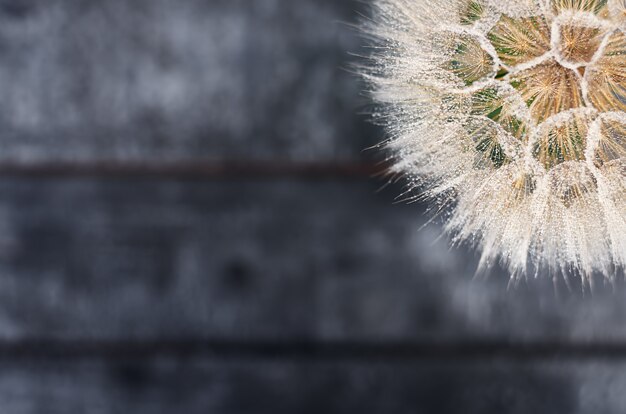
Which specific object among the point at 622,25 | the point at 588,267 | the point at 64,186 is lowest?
the point at 588,267

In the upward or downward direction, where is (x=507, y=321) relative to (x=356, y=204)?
downward

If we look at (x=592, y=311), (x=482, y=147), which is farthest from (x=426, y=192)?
(x=592, y=311)

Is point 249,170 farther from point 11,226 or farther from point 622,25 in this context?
point 622,25

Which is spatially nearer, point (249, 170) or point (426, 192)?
point (426, 192)

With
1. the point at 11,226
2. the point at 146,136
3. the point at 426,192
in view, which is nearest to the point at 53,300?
the point at 11,226

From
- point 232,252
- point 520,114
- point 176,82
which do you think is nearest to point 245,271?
point 232,252

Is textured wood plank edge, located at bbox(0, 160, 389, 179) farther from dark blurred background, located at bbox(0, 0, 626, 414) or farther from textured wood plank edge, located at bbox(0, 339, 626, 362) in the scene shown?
textured wood plank edge, located at bbox(0, 339, 626, 362)

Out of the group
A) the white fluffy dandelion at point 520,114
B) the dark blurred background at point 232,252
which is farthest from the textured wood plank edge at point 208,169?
the white fluffy dandelion at point 520,114

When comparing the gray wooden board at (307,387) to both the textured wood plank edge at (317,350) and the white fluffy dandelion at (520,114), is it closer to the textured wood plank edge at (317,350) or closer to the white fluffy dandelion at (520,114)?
the textured wood plank edge at (317,350)
